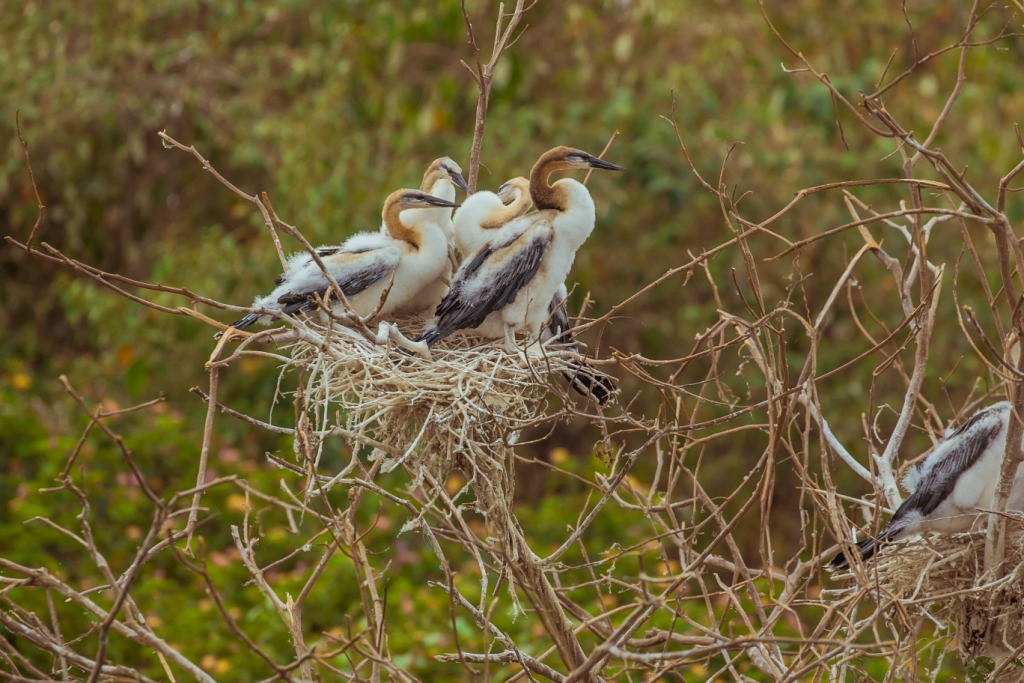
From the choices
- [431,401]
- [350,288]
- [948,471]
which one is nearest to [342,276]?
[350,288]

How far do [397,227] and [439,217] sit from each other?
0.15 m

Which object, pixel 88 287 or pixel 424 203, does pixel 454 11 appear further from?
pixel 424 203

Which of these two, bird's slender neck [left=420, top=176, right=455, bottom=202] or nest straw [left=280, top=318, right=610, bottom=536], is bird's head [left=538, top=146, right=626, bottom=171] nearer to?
bird's slender neck [left=420, top=176, right=455, bottom=202]

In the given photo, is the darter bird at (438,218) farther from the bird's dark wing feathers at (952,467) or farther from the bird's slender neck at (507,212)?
the bird's dark wing feathers at (952,467)

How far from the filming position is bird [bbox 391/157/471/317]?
12.4 feet

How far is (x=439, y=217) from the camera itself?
3.80 meters

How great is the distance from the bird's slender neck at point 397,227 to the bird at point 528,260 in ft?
0.61

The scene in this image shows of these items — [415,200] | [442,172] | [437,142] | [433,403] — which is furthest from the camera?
[437,142]

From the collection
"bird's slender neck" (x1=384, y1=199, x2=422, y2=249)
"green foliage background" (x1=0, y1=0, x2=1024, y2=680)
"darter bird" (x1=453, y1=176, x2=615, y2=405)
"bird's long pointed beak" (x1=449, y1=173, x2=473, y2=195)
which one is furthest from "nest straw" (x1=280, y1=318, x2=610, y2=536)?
"green foliage background" (x1=0, y1=0, x2=1024, y2=680)

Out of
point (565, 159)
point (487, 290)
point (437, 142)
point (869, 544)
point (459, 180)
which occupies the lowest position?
point (869, 544)

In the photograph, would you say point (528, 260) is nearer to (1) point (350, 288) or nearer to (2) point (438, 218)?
(2) point (438, 218)

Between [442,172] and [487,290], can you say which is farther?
[442,172]

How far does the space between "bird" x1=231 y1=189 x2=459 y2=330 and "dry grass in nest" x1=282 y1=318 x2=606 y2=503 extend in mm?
403

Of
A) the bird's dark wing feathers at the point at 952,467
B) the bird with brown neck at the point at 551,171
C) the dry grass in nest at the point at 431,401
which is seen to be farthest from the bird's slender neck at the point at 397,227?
the bird's dark wing feathers at the point at 952,467
